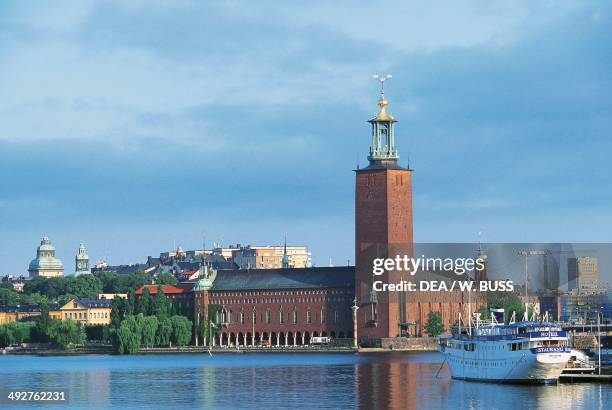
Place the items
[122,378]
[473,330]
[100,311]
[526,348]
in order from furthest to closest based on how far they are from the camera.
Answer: [100,311] < [122,378] < [473,330] < [526,348]

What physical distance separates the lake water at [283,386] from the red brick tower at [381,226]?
73.6 feet

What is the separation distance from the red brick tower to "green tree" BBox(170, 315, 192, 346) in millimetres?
15390

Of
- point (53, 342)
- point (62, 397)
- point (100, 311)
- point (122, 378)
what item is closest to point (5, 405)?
point (62, 397)

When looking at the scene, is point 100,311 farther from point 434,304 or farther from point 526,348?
point 526,348

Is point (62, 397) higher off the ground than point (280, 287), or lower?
lower

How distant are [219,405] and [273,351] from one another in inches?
2854

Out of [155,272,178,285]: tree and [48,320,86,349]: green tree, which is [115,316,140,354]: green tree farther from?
[155,272,178,285]: tree

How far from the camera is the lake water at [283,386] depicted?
68875 millimetres

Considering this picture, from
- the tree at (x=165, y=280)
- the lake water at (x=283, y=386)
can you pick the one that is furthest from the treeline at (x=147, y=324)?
the tree at (x=165, y=280)

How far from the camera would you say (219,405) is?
69.9 m

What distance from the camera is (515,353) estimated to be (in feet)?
248

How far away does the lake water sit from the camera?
226ft

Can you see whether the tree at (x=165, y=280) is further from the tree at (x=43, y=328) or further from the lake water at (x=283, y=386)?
the lake water at (x=283, y=386)

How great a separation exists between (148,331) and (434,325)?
2327 cm
